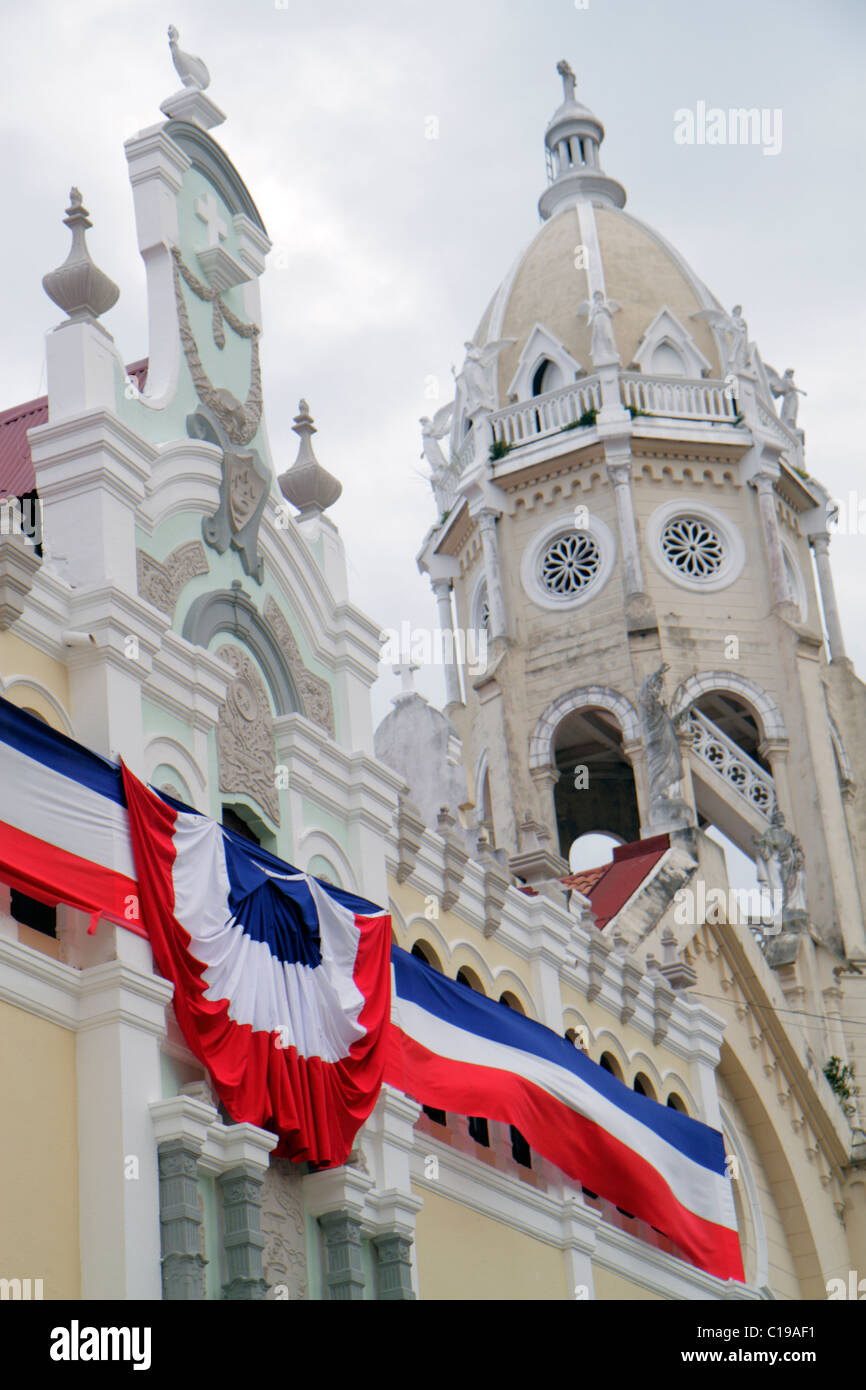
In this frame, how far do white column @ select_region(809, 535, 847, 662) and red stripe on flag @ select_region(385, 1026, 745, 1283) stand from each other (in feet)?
89.1

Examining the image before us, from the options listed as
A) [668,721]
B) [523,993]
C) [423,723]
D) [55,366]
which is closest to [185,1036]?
[55,366]

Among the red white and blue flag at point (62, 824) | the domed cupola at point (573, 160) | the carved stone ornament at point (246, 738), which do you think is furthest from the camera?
the domed cupola at point (573, 160)

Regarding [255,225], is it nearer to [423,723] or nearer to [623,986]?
[423,723]

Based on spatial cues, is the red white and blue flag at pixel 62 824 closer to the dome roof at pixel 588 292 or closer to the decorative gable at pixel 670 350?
the dome roof at pixel 588 292

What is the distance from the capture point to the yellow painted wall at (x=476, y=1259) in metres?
20.6

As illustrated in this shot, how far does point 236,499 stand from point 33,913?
17.3 ft

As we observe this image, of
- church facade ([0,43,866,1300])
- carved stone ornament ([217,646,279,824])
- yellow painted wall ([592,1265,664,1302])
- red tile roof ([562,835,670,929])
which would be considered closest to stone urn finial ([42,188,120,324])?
church facade ([0,43,866,1300])

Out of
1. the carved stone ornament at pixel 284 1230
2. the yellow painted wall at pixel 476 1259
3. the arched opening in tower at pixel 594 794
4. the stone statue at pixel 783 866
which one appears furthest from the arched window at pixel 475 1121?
the arched opening in tower at pixel 594 794

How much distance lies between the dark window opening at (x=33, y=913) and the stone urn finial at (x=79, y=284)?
520cm

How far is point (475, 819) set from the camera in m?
48.6

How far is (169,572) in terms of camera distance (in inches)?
756

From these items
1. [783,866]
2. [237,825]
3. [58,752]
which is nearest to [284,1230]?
[237,825]

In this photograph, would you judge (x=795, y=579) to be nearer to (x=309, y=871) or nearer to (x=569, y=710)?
(x=569, y=710)
